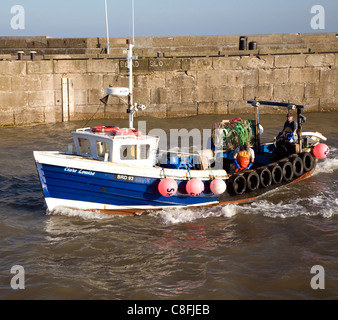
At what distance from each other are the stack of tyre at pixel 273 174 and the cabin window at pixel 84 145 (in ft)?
10.9

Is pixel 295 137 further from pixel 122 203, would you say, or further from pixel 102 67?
pixel 102 67

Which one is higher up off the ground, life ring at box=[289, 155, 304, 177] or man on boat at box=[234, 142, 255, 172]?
man on boat at box=[234, 142, 255, 172]

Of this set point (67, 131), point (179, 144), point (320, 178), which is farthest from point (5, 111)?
point (320, 178)

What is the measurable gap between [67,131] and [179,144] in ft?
14.6

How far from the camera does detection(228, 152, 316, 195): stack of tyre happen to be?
1233 cm

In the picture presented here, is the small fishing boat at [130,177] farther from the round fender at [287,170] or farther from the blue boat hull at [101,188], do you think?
the round fender at [287,170]

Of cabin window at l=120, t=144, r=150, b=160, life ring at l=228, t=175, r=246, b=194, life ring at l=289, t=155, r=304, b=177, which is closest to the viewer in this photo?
cabin window at l=120, t=144, r=150, b=160

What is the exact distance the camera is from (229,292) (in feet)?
28.3

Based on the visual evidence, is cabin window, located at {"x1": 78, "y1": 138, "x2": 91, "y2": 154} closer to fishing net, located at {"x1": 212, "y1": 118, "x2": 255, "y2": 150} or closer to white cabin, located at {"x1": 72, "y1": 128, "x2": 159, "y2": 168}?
white cabin, located at {"x1": 72, "y1": 128, "x2": 159, "y2": 168}

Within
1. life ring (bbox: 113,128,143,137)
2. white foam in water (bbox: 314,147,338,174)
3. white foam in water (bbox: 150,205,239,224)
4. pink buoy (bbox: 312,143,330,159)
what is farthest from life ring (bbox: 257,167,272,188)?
white foam in water (bbox: 314,147,338,174)

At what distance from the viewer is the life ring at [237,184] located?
12164mm

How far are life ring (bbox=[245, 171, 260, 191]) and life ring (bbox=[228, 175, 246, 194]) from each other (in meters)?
0.12

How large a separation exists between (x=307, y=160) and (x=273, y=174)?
5.77 feet

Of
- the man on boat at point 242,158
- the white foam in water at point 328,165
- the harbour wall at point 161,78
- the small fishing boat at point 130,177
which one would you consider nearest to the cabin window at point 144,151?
the small fishing boat at point 130,177
